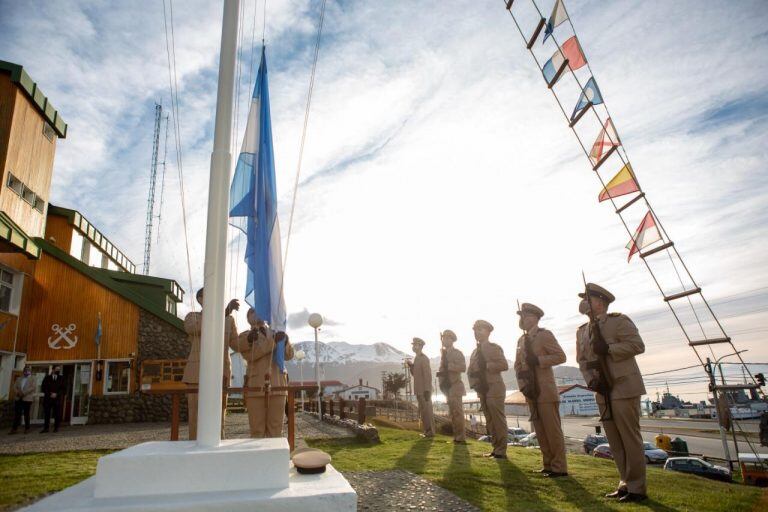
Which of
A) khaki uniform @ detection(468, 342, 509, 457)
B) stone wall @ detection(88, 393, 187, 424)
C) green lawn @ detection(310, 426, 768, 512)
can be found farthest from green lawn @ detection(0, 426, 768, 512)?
stone wall @ detection(88, 393, 187, 424)

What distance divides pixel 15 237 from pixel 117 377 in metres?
6.51

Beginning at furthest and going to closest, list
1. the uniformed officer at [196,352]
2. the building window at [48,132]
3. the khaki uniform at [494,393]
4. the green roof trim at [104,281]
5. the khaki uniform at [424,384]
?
the building window at [48,132] → the green roof trim at [104,281] → the khaki uniform at [424,384] → the khaki uniform at [494,393] → the uniformed officer at [196,352]

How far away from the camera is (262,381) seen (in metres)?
5.88

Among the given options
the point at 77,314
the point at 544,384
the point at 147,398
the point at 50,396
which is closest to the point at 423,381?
the point at 544,384

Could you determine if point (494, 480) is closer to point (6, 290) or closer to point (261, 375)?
point (261, 375)

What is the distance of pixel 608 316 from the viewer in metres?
5.28

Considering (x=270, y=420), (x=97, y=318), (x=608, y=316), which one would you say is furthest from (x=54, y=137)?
(x=608, y=316)

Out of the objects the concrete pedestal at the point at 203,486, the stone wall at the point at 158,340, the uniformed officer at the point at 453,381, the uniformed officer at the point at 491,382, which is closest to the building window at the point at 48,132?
the stone wall at the point at 158,340

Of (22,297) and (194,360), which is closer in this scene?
(194,360)

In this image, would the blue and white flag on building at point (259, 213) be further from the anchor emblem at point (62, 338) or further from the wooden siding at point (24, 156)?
the anchor emblem at point (62, 338)

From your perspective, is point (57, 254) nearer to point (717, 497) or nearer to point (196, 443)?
point (196, 443)

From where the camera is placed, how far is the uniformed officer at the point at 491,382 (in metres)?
7.55

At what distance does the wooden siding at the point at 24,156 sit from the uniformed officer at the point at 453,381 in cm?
1626

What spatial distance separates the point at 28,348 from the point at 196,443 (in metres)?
19.2
